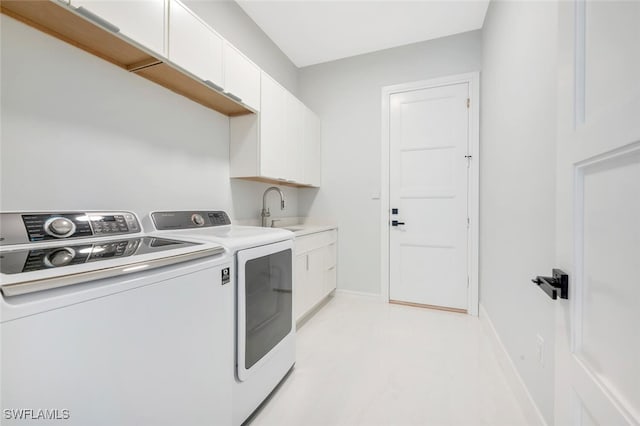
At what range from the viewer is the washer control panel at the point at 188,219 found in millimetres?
1457

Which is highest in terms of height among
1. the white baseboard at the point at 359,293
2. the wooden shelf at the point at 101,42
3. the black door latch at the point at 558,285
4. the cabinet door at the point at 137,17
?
the cabinet door at the point at 137,17

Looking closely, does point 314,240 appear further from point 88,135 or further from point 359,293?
point 88,135

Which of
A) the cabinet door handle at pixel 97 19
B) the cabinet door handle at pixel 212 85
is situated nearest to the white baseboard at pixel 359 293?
the cabinet door handle at pixel 212 85

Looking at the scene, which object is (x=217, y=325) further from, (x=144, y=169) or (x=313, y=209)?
(x=313, y=209)

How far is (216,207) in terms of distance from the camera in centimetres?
196

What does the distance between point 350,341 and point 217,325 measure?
51.6 inches

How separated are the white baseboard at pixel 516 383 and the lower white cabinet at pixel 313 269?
54.5 inches

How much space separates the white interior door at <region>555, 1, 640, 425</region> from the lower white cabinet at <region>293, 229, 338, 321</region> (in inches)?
59.1

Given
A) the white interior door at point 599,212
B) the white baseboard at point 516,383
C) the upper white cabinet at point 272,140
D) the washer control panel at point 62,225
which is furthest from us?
the upper white cabinet at point 272,140

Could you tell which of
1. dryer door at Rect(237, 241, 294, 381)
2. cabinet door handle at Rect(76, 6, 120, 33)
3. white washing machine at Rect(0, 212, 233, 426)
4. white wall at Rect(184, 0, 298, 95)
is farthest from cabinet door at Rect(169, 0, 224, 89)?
dryer door at Rect(237, 241, 294, 381)

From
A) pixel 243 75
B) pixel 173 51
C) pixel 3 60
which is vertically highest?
pixel 243 75

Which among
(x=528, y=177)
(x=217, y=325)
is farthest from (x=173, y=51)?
(x=528, y=177)

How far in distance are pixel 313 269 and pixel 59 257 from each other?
182cm

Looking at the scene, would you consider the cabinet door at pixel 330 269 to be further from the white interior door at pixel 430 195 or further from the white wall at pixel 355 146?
the white interior door at pixel 430 195
